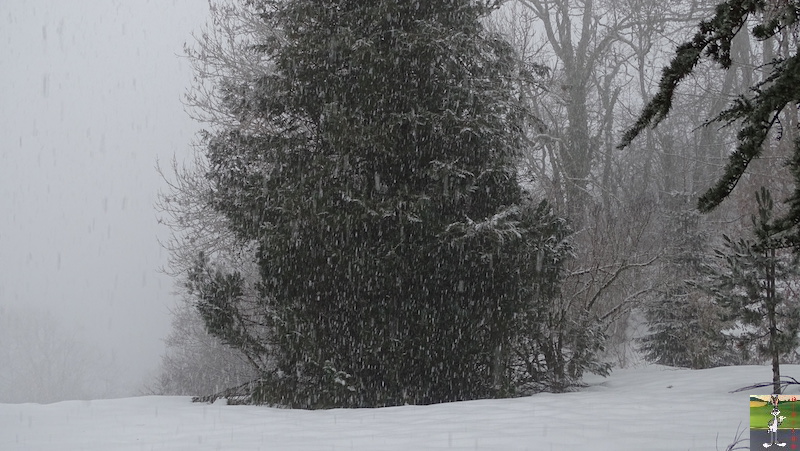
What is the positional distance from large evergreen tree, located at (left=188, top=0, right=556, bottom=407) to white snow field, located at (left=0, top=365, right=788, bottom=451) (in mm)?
1356

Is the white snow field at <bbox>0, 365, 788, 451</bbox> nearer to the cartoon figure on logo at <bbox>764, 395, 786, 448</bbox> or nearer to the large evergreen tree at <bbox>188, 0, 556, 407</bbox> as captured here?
the large evergreen tree at <bbox>188, 0, 556, 407</bbox>

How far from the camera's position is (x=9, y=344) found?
193ft

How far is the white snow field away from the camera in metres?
6.09

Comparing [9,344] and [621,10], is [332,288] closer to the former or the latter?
[621,10]

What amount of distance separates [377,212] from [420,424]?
337 cm

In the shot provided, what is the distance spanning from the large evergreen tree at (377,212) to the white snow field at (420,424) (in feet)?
4.45

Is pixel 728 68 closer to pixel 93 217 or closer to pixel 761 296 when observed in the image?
pixel 761 296

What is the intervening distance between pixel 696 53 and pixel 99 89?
162143 millimetres

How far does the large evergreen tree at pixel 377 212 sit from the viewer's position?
32.1ft

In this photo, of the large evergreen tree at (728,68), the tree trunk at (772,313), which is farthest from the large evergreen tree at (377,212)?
the large evergreen tree at (728,68)

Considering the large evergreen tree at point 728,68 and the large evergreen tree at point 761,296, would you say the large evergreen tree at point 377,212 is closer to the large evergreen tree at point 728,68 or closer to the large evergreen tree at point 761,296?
the large evergreen tree at point 761,296

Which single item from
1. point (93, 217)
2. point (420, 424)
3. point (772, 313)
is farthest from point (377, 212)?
point (93, 217)

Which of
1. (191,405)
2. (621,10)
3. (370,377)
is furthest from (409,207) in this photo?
(621,10)

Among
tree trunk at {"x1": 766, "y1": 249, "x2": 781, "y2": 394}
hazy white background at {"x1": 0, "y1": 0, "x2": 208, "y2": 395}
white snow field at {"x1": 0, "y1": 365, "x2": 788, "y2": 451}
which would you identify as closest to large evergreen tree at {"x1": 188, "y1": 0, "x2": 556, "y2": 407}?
white snow field at {"x1": 0, "y1": 365, "x2": 788, "y2": 451}
